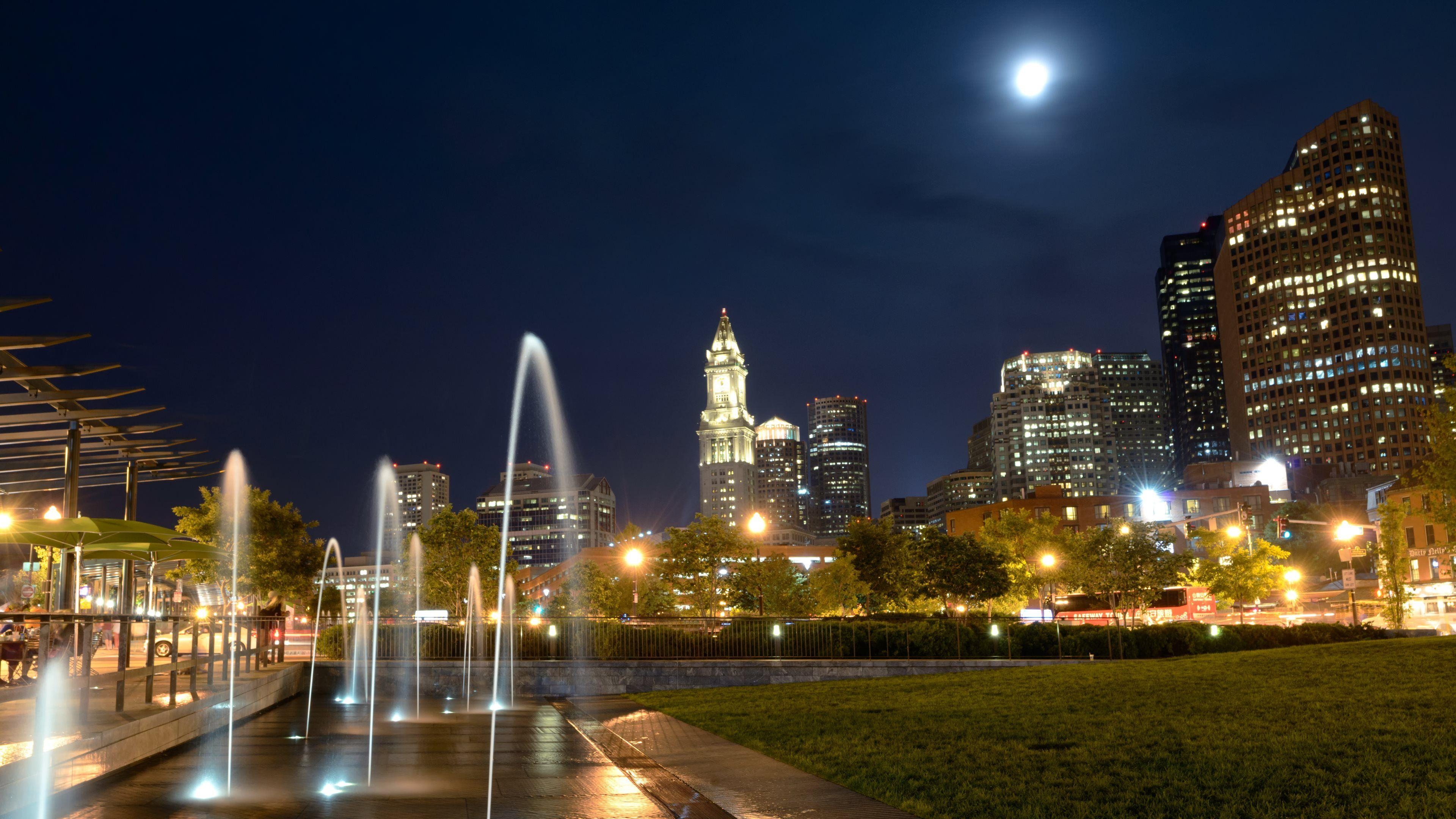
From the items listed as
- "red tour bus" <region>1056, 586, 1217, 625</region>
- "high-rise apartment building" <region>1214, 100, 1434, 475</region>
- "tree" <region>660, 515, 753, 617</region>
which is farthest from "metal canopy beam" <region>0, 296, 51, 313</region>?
"high-rise apartment building" <region>1214, 100, 1434, 475</region>

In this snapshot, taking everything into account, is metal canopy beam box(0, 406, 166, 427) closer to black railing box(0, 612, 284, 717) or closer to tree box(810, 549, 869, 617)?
black railing box(0, 612, 284, 717)

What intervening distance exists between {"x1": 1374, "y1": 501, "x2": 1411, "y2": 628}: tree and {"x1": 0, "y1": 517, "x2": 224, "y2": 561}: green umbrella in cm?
4320

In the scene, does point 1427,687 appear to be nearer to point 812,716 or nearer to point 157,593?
point 812,716

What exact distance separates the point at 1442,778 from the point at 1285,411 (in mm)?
213264

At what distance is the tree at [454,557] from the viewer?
44.1 meters

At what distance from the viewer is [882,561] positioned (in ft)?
173

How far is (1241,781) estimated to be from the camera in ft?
33.5

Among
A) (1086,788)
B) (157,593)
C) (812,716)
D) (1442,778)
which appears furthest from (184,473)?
(1442,778)

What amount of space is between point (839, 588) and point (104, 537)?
53.1 m

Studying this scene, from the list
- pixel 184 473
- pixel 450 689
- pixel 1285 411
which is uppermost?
pixel 1285 411

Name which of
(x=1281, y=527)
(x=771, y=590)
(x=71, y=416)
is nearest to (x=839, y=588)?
(x=771, y=590)

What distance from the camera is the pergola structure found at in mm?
20875

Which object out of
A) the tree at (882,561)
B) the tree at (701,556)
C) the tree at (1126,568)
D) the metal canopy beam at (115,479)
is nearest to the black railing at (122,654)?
the metal canopy beam at (115,479)

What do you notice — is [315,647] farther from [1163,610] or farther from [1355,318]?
[1355,318]
